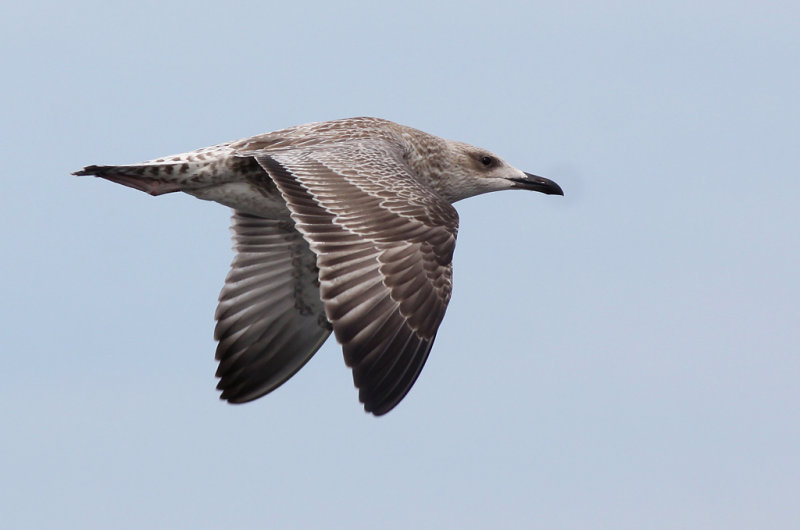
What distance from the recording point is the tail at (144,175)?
1617 centimetres

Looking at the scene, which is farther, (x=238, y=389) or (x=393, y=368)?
(x=238, y=389)

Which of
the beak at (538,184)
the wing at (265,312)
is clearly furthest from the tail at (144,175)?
the beak at (538,184)

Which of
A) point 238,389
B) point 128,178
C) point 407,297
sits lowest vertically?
point 238,389

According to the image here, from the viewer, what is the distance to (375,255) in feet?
46.1

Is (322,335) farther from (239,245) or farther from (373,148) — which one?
(373,148)

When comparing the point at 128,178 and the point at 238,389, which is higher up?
the point at 128,178

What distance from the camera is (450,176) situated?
1817cm

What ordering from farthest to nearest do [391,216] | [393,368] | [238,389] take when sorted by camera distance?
[238,389] < [391,216] < [393,368]

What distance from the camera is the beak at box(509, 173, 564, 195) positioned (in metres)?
18.5

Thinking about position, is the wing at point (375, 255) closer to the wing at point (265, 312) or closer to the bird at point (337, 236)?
the bird at point (337, 236)

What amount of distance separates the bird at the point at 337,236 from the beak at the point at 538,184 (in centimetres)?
2

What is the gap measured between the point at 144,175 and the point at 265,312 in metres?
2.63

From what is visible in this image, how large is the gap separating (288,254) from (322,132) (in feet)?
6.32

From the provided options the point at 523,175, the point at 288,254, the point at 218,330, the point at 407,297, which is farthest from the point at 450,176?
the point at 407,297
